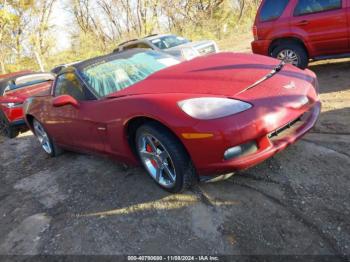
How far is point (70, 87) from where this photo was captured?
14.3ft

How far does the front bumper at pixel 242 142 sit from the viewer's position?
9.26 ft

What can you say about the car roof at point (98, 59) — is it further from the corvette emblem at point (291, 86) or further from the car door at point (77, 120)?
the corvette emblem at point (291, 86)

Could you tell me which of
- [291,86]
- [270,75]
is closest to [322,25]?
[270,75]

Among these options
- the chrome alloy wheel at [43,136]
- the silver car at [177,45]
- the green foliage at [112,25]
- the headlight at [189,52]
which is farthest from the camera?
the green foliage at [112,25]

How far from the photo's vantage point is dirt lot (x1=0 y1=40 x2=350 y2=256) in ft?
8.85

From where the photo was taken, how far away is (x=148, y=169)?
362cm

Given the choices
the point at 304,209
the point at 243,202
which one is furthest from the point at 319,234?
the point at 243,202

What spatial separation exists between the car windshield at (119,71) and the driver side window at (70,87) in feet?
0.46

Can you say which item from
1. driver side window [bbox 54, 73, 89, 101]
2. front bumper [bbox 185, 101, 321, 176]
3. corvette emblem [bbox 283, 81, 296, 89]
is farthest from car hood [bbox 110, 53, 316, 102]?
driver side window [bbox 54, 73, 89, 101]

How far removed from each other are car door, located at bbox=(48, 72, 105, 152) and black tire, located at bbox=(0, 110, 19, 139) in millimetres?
3267

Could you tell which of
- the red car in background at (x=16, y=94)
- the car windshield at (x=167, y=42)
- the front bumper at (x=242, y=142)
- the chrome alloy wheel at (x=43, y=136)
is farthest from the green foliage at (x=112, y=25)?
the front bumper at (x=242, y=142)

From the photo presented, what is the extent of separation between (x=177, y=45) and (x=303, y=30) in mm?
5167

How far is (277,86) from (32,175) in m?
3.66

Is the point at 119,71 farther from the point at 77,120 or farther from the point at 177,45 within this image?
the point at 177,45
